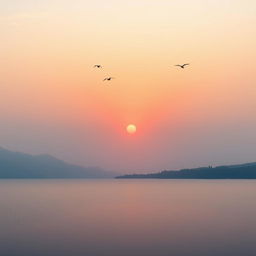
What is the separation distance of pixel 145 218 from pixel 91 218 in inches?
549

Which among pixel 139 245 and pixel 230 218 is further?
pixel 230 218

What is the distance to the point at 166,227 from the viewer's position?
96688 millimetres

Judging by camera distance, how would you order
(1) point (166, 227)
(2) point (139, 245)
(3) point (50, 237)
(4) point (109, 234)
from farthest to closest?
1. (1) point (166, 227)
2. (4) point (109, 234)
3. (3) point (50, 237)
4. (2) point (139, 245)

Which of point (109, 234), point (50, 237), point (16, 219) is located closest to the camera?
point (50, 237)

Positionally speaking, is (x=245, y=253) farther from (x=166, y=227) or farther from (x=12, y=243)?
(x=12, y=243)

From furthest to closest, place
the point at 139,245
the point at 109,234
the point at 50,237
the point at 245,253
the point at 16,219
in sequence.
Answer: the point at 16,219
the point at 109,234
the point at 50,237
the point at 139,245
the point at 245,253

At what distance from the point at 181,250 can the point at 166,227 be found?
26.7 meters

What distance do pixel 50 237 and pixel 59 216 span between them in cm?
4089

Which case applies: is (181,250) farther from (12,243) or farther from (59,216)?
(59,216)

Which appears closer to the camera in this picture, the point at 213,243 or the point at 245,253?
the point at 245,253

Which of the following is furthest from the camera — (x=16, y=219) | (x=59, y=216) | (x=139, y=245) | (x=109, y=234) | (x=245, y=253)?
(x=59, y=216)

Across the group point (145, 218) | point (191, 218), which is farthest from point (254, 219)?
point (145, 218)

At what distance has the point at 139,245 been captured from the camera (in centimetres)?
7425

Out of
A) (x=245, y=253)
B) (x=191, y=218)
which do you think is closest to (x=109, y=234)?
(x=245, y=253)
